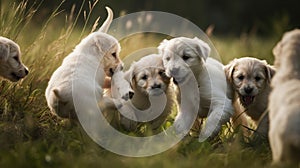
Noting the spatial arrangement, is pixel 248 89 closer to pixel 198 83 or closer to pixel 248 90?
pixel 248 90

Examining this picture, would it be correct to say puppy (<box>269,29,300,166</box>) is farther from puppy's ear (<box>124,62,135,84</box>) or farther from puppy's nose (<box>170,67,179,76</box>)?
puppy's ear (<box>124,62,135,84</box>)

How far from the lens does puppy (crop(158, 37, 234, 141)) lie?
6020mm

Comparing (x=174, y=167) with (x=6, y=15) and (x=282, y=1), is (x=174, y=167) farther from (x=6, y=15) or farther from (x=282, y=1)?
(x=282, y=1)

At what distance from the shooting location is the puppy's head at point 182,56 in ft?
19.9

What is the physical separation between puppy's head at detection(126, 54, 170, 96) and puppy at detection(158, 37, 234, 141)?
11 centimetres

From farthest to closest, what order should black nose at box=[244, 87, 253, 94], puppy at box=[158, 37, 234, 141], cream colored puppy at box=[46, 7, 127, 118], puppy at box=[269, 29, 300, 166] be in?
1. black nose at box=[244, 87, 253, 94]
2. puppy at box=[158, 37, 234, 141]
3. cream colored puppy at box=[46, 7, 127, 118]
4. puppy at box=[269, 29, 300, 166]

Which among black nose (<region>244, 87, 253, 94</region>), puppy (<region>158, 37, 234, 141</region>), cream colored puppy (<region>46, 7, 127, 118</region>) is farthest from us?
black nose (<region>244, 87, 253, 94</region>)

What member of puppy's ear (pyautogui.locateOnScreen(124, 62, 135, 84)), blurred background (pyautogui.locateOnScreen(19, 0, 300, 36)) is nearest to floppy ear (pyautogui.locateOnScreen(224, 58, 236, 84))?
puppy's ear (pyautogui.locateOnScreen(124, 62, 135, 84))

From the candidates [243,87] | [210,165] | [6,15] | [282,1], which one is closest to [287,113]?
[210,165]

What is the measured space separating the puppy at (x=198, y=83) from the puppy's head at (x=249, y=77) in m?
0.14

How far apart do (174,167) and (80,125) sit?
4.51 ft

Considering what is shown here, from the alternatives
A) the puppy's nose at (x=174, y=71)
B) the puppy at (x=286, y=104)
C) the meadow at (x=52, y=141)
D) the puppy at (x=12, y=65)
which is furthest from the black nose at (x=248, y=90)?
the puppy at (x=12, y=65)

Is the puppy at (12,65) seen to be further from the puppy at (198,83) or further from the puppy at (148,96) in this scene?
the puppy at (198,83)

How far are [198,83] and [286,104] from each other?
6.01ft
